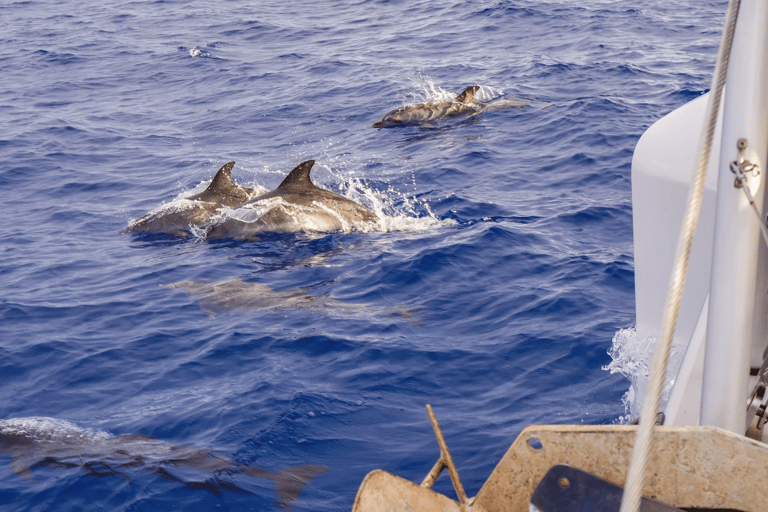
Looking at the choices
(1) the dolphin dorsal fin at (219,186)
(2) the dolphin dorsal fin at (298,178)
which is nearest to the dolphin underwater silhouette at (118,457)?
(2) the dolphin dorsal fin at (298,178)

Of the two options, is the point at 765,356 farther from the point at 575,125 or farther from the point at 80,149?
the point at 80,149

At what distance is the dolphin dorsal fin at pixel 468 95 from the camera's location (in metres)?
17.0

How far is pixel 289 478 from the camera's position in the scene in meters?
6.41

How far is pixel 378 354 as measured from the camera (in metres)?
8.35

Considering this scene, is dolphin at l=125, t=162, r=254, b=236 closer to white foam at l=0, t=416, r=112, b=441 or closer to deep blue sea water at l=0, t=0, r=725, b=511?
deep blue sea water at l=0, t=0, r=725, b=511

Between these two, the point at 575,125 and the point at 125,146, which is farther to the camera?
the point at 125,146

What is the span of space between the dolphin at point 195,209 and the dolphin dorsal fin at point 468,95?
610 cm

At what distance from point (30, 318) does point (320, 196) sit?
4415 mm

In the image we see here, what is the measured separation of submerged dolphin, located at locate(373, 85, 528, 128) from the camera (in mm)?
17125

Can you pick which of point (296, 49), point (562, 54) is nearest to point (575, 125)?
point (562, 54)

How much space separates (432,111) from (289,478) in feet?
39.1

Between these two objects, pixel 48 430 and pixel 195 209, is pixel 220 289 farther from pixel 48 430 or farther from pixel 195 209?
pixel 48 430

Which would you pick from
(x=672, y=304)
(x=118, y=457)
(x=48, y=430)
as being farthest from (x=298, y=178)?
(x=672, y=304)

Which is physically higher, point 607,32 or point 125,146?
point 607,32
